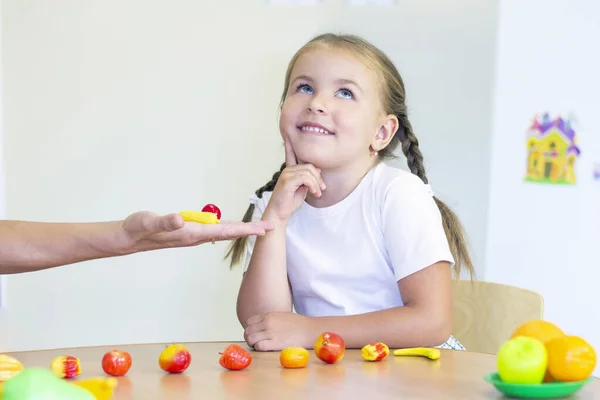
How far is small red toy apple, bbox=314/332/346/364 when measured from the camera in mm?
1222

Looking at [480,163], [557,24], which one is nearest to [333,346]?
[480,163]

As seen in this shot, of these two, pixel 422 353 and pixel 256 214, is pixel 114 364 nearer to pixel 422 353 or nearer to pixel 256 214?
pixel 422 353

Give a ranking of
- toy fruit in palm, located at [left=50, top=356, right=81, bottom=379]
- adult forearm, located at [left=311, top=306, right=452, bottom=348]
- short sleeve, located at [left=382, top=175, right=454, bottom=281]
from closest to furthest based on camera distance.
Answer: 1. toy fruit in palm, located at [left=50, top=356, right=81, bottom=379]
2. adult forearm, located at [left=311, top=306, right=452, bottom=348]
3. short sleeve, located at [left=382, top=175, right=454, bottom=281]

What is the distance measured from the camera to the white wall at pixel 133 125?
9.30 ft

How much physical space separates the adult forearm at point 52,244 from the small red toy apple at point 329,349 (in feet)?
1.26

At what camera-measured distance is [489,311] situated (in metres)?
1.92

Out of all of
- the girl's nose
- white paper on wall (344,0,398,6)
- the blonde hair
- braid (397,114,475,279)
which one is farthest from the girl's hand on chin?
white paper on wall (344,0,398,6)

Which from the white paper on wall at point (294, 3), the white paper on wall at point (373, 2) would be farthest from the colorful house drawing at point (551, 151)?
the white paper on wall at point (294, 3)

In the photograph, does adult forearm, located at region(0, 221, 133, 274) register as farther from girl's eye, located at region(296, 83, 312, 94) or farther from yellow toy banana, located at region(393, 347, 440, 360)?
girl's eye, located at region(296, 83, 312, 94)

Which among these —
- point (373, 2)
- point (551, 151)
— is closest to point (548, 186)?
point (551, 151)

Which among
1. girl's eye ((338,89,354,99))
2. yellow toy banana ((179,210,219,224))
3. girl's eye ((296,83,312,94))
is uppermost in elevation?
girl's eye ((296,83,312,94))

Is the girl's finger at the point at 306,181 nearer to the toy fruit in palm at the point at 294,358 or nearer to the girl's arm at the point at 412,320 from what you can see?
the girl's arm at the point at 412,320

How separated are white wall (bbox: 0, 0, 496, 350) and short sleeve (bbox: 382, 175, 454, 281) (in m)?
1.09

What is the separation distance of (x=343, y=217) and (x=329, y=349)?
0.61 meters
